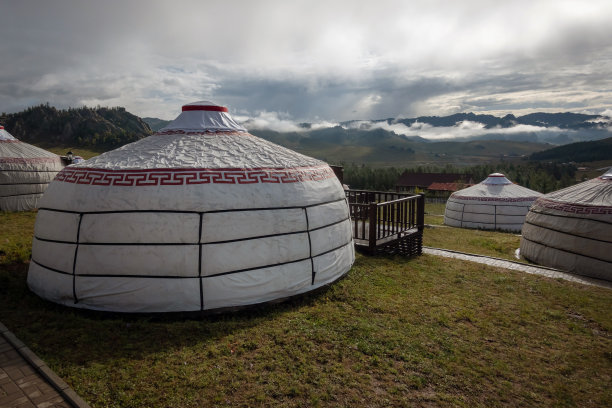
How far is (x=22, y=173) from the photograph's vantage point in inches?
547

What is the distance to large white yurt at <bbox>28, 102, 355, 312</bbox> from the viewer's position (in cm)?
520

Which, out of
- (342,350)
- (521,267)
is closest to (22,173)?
(342,350)

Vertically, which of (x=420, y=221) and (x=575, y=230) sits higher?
(x=420, y=221)

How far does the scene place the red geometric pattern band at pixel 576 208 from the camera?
28.5 ft

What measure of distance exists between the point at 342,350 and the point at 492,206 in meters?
17.3

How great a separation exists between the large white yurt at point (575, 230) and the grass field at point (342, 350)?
8.16ft

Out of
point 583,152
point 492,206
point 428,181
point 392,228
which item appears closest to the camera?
point 392,228

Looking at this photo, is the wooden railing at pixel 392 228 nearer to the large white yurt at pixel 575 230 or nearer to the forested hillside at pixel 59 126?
the large white yurt at pixel 575 230

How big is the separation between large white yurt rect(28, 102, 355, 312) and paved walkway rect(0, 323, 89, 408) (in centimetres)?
121

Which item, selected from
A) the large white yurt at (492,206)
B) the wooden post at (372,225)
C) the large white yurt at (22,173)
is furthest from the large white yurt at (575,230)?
the large white yurt at (22,173)

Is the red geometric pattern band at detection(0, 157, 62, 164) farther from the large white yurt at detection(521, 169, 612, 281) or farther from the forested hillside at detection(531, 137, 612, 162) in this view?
the forested hillside at detection(531, 137, 612, 162)

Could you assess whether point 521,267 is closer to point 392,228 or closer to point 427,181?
point 392,228

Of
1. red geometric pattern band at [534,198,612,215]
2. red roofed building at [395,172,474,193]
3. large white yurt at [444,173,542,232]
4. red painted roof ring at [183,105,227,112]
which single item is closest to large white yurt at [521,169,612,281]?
red geometric pattern band at [534,198,612,215]

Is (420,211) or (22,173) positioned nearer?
(420,211)
